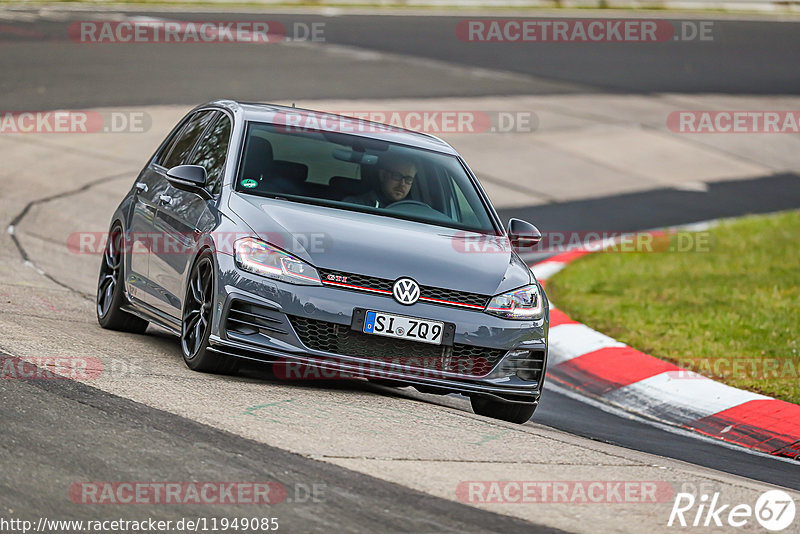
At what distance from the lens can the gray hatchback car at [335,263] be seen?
23.3ft

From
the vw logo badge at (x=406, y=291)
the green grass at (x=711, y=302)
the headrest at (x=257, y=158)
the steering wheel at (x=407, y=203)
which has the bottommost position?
the green grass at (x=711, y=302)

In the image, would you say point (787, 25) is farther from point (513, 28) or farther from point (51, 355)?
point (51, 355)

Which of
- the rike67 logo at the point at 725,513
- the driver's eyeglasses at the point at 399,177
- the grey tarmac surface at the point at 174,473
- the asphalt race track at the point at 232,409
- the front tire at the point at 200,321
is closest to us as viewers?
the grey tarmac surface at the point at 174,473

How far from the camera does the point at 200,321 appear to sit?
295 inches

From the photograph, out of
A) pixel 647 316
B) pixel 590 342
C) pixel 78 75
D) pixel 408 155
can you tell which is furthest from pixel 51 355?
pixel 78 75

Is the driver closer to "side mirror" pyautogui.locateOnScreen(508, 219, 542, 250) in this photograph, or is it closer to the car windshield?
the car windshield

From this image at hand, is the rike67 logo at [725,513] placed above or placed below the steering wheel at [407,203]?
below

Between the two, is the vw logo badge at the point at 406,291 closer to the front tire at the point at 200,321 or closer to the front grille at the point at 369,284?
the front grille at the point at 369,284

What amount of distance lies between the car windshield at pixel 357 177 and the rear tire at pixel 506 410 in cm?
112

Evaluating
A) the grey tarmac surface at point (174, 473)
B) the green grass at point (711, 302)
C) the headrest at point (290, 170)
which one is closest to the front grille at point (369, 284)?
the headrest at point (290, 170)

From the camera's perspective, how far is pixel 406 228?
7840 mm

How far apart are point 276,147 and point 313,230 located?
1.09 m

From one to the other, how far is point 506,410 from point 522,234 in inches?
48.1

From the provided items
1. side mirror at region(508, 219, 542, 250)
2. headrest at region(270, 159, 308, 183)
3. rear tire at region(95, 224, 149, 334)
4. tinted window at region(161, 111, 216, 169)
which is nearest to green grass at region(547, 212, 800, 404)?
side mirror at region(508, 219, 542, 250)
